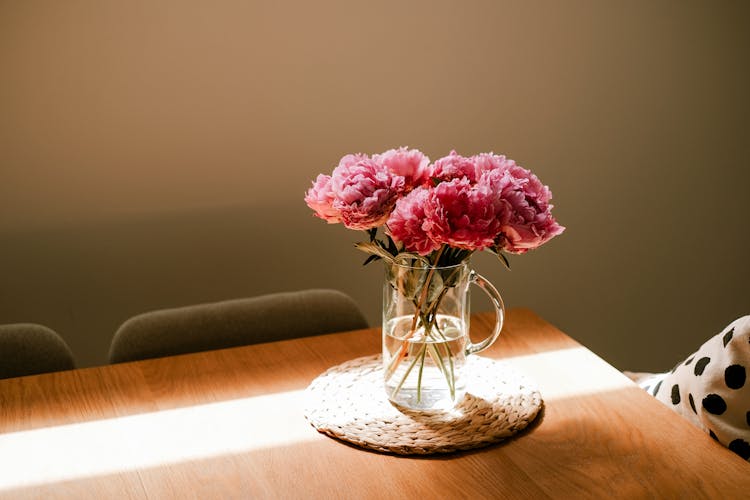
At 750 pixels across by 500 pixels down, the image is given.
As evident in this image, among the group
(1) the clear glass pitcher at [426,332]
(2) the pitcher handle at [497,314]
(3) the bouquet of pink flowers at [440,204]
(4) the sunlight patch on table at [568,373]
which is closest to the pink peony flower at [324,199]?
(3) the bouquet of pink flowers at [440,204]

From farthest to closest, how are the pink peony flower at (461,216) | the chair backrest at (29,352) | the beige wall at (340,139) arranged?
1. the beige wall at (340,139)
2. the chair backrest at (29,352)
3. the pink peony flower at (461,216)

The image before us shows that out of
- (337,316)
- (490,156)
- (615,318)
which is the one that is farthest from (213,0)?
(615,318)

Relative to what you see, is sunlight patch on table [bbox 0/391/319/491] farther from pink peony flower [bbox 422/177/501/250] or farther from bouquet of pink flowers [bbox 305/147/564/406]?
pink peony flower [bbox 422/177/501/250]

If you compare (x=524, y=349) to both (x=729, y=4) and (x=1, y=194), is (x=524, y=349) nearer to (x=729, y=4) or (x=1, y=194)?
(x=1, y=194)

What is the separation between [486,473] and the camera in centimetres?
113

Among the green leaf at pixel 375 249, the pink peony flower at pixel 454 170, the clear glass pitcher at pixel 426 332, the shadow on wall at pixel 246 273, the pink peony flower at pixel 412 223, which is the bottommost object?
the shadow on wall at pixel 246 273

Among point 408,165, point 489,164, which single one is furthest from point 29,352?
point 489,164

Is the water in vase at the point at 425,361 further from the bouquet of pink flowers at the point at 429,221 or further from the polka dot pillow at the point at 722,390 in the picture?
the polka dot pillow at the point at 722,390

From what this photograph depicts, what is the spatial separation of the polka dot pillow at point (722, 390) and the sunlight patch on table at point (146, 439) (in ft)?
1.93

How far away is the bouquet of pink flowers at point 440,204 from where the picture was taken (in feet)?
3.62

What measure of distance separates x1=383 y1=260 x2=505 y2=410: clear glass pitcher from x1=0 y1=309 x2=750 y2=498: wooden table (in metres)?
0.13

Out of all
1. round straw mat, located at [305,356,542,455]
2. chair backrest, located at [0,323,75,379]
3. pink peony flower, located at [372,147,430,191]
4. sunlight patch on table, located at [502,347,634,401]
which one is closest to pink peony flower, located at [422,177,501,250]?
pink peony flower, located at [372,147,430,191]

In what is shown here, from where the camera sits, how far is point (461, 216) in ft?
3.63

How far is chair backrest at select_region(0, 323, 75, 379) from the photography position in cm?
155
